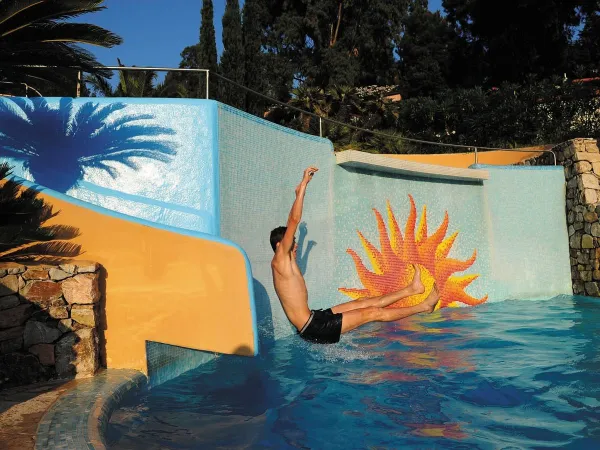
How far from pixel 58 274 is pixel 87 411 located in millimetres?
1434

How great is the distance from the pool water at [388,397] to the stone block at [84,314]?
79cm

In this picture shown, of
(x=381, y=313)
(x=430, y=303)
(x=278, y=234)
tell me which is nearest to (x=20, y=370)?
(x=278, y=234)

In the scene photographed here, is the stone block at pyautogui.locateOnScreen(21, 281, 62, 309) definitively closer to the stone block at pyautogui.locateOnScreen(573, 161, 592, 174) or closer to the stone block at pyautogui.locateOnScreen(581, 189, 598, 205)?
the stone block at pyautogui.locateOnScreen(581, 189, 598, 205)

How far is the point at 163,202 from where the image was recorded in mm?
6910

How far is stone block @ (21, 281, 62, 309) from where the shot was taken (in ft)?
→ 16.1

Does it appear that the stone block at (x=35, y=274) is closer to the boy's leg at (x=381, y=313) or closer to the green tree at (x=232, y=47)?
the boy's leg at (x=381, y=313)

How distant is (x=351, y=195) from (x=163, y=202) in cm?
383

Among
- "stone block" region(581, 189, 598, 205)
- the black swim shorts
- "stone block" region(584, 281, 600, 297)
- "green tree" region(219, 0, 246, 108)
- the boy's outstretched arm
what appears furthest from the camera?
"green tree" region(219, 0, 246, 108)

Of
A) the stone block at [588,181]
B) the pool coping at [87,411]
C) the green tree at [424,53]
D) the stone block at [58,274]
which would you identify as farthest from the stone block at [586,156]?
the green tree at [424,53]

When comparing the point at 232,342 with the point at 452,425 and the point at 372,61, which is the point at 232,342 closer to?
the point at 452,425

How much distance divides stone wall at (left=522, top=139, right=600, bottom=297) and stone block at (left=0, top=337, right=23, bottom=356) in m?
10.5

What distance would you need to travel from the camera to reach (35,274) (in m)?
4.95

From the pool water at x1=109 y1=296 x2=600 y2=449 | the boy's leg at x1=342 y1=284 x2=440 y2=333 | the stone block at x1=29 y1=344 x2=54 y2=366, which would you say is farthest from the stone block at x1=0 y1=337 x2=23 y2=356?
the boy's leg at x1=342 y1=284 x2=440 y2=333

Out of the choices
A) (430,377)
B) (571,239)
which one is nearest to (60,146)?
(430,377)
